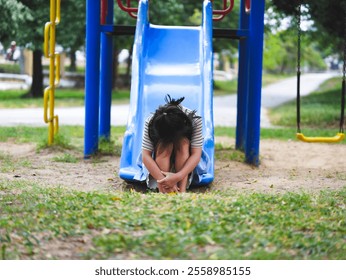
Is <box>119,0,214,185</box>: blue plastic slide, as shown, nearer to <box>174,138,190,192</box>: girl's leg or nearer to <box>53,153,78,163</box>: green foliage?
<box>174,138,190,192</box>: girl's leg

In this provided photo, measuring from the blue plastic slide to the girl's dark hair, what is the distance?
0.46 metres

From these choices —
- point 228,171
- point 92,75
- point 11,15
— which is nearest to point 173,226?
point 228,171

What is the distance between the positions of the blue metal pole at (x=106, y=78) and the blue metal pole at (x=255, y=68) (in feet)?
6.52

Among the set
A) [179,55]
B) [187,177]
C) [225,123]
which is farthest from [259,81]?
[225,123]

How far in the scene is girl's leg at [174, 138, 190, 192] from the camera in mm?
6047

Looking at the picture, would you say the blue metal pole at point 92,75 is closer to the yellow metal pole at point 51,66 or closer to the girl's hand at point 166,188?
Answer: the yellow metal pole at point 51,66

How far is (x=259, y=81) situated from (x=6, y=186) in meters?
3.83

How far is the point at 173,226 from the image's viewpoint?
398 cm

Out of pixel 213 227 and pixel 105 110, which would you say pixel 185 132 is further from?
pixel 105 110

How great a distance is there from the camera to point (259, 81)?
820 cm

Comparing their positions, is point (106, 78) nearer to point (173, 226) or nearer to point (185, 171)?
point (185, 171)

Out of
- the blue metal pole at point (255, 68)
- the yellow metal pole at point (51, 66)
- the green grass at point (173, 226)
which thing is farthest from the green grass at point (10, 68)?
the green grass at point (173, 226)

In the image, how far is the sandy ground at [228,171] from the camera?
6555 mm

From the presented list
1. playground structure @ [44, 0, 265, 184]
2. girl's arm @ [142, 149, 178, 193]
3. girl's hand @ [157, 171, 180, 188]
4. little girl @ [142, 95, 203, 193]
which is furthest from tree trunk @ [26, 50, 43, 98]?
girl's hand @ [157, 171, 180, 188]
